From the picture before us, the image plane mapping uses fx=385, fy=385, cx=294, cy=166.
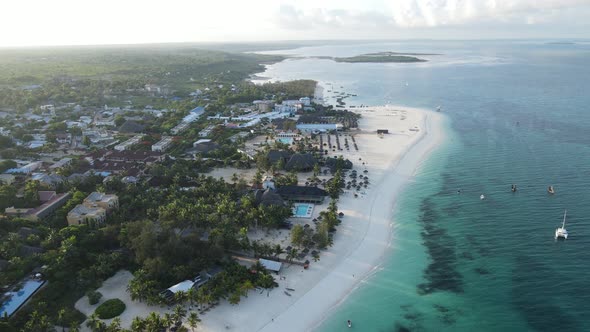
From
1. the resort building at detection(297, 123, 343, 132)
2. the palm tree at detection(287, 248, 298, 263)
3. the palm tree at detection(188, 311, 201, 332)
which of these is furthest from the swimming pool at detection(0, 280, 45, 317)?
the resort building at detection(297, 123, 343, 132)

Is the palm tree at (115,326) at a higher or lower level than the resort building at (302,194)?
lower

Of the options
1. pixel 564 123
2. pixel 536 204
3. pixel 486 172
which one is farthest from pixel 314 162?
pixel 564 123

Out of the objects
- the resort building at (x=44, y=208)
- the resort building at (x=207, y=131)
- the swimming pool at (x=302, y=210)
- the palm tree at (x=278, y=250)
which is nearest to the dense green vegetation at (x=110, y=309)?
the palm tree at (x=278, y=250)

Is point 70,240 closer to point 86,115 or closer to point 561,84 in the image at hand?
point 86,115

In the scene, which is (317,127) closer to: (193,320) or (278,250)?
(278,250)

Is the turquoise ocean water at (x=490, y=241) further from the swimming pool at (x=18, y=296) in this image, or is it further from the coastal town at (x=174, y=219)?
the swimming pool at (x=18, y=296)

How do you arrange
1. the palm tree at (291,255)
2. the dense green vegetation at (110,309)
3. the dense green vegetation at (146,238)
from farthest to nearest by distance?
the palm tree at (291,255), the dense green vegetation at (146,238), the dense green vegetation at (110,309)
